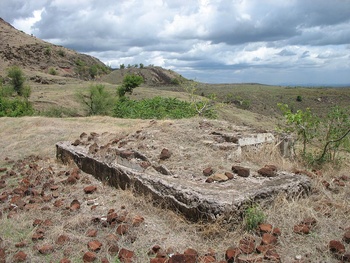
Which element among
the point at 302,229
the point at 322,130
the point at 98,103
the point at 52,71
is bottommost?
the point at 98,103

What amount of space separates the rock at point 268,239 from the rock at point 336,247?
1.40 feet

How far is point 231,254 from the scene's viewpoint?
9.67 feet

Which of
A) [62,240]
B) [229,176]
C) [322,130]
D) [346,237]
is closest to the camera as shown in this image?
[346,237]

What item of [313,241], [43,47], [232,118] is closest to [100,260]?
[313,241]

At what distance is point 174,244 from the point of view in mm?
3326

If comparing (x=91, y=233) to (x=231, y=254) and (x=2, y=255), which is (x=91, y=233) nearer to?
(x=2, y=255)

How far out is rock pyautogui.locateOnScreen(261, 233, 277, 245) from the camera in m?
3.01

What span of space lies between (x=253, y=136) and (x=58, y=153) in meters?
3.80

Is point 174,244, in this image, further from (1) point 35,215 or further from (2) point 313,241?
(1) point 35,215

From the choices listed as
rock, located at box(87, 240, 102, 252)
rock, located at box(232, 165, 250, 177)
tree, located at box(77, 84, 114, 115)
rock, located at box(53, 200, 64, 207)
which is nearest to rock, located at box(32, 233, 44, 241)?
rock, located at box(87, 240, 102, 252)

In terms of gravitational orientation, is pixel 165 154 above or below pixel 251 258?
above

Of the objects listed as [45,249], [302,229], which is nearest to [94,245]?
[45,249]

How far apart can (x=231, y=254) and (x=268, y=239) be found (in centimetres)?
35

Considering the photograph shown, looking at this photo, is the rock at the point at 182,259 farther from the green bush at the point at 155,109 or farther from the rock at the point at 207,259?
the green bush at the point at 155,109
